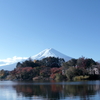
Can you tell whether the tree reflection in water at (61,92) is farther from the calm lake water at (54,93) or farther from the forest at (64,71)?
the forest at (64,71)

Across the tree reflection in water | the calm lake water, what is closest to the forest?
the calm lake water

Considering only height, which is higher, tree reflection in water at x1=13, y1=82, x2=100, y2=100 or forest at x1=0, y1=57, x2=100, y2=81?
forest at x1=0, y1=57, x2=100, y2=81

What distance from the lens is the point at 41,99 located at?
676 inches

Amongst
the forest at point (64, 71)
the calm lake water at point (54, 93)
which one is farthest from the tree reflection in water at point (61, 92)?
the forest at point (64, 71)

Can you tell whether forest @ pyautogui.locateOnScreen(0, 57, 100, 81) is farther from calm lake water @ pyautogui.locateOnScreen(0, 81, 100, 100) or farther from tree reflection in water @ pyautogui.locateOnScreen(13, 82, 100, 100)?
tree reflection in water @ pyautogui.locateOnScreen(13, 82, 100, 100)

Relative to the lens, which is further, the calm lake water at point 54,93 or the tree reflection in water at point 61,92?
the tree reflection in water at point 61,92

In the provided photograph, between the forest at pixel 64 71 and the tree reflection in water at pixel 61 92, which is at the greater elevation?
the forest at pixel 64 71

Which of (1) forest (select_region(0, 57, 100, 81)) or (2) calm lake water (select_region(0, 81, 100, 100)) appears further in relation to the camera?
(1) forest (select_region(0, 57, 100, 81))

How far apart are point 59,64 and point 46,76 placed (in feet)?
64.2

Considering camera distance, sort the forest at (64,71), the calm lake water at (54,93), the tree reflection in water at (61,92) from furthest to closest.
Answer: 1. the forest at (64,71)
2. the tree reflection in water at (61,92)
3. the calm lake water at (54,93)

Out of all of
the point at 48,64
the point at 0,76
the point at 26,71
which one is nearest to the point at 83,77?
the point at 26,71

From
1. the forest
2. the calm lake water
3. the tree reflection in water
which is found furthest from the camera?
the forest

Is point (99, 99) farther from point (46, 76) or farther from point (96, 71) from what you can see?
point (46, 76)

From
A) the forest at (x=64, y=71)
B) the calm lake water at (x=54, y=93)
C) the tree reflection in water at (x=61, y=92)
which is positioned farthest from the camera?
the forest at (x=64, y=71)
